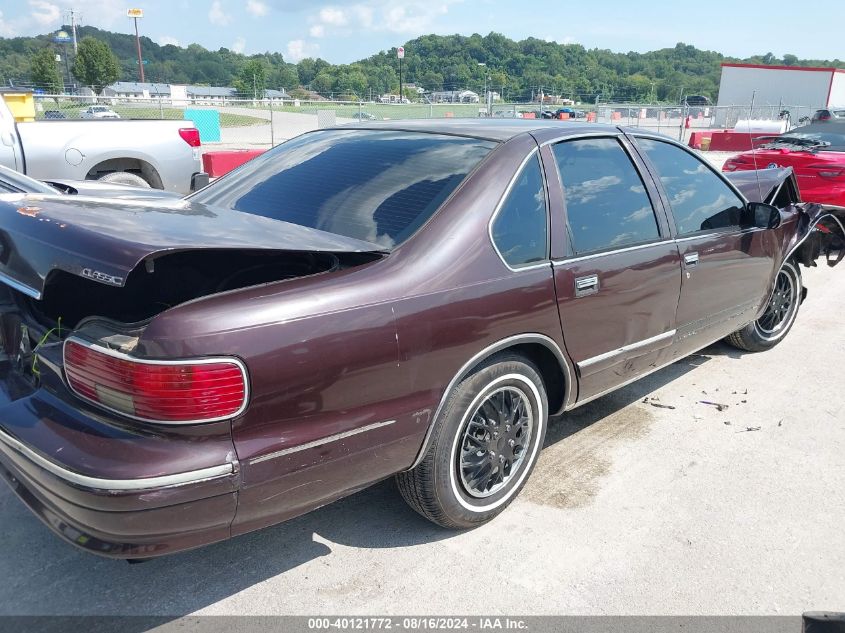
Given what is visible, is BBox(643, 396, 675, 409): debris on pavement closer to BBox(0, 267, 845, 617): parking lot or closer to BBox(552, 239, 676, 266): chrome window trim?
BBox(0, 267, 845, 617): parking lot

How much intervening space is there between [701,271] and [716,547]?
5.22 feet

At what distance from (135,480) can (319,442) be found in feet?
1.84

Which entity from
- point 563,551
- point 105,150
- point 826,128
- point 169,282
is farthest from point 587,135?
point 826,128

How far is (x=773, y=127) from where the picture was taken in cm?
2559

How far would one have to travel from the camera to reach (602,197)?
3.33 metres

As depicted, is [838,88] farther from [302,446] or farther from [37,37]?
[37,37]

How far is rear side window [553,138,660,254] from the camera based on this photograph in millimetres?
3168

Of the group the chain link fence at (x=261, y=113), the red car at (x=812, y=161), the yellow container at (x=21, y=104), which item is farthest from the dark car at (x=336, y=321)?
the chain link fence at (x=261, y=113)

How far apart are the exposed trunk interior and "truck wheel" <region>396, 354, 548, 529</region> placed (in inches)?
28.0

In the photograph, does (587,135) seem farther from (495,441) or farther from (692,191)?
(495,441)

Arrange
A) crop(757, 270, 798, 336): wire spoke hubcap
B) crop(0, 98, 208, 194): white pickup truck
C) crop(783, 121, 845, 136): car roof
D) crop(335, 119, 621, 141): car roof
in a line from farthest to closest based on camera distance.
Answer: crop(783, 121, 845, 136): car roof < crop(0, 98, 208, 194): white pickup truck < crop(757, 270, 798, 336): wire spoke hubcap < crop(335, 119, 621, 141): car roof

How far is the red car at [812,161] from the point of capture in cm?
866

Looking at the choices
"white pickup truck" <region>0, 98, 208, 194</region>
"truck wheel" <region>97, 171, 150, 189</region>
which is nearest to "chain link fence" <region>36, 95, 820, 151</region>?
"white pickup truck" <region>0, 98, 208, 194</region>

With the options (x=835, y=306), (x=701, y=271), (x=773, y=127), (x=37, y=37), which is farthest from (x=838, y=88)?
(x=37, y=37)
